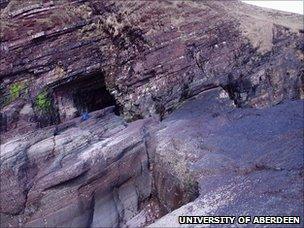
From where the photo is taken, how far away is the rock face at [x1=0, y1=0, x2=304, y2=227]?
8.51m

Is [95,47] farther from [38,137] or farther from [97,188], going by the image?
[97,188]

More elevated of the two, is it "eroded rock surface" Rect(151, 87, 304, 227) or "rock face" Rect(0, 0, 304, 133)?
"rock face" Rect(0, 0, 304, 133)

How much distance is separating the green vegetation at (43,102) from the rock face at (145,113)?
32mm

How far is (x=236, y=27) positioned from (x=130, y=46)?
4.25 m

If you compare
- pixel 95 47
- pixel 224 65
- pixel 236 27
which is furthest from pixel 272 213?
pixel 236 27

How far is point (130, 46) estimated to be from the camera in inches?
506

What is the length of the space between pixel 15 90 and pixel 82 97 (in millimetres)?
2232

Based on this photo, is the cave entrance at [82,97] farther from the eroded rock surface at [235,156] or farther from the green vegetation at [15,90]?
the eroded rock surface at [235,156]

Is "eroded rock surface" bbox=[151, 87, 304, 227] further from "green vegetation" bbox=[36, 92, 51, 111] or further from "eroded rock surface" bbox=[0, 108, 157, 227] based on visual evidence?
"green vegetation" bbox=[36, 92, 51, 111]

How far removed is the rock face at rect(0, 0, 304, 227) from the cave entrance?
1.5 inches

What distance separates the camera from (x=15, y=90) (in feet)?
36.7

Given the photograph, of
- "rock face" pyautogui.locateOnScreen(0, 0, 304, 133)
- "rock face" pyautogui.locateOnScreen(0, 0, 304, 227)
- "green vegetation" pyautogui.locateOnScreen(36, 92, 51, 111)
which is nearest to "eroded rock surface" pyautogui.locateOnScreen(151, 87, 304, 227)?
"rock face" pyautogui.locateOnScreen(0, 0, 304, 227)

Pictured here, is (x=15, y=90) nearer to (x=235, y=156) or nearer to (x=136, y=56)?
(x=136, y=56)

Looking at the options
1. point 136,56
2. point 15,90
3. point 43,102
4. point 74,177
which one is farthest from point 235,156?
point 15,90
